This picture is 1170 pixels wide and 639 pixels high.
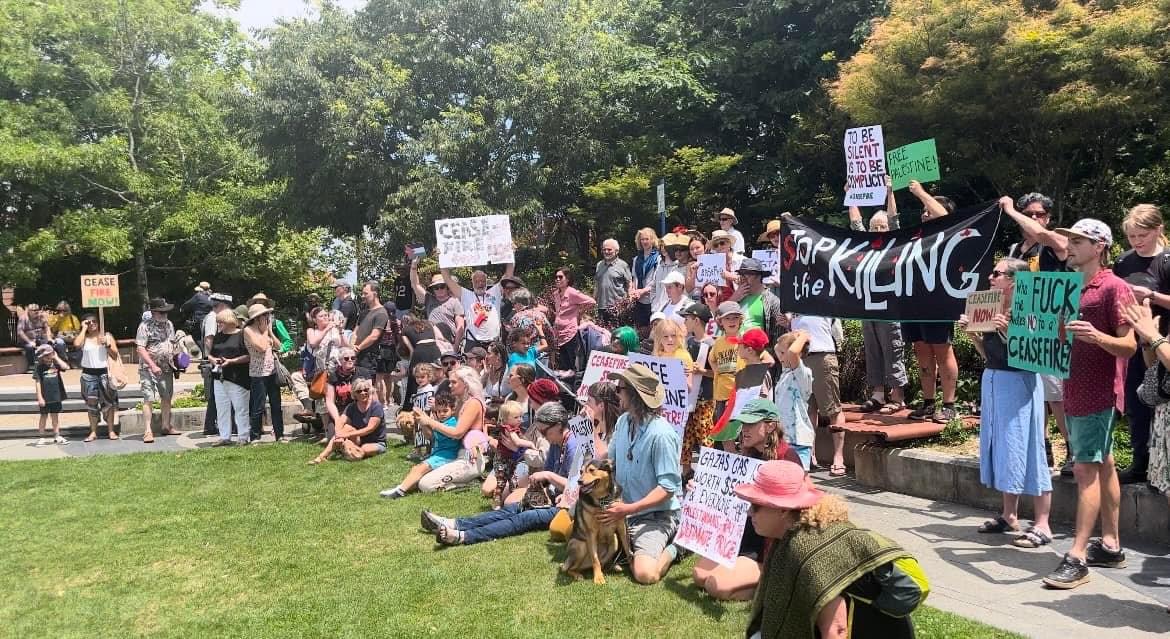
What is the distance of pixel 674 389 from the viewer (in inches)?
268

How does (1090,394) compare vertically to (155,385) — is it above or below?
above

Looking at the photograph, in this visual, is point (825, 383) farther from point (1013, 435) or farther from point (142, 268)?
point (142, 268)

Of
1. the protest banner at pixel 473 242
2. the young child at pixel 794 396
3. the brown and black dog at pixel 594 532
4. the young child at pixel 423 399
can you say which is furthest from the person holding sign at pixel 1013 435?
the protest banner at pixel 473 242

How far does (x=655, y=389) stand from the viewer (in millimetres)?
6027

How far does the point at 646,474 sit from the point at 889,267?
2995 millimetres

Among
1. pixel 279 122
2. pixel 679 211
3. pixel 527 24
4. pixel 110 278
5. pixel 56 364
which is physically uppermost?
pixel 527 24

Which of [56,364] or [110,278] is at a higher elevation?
[110,278]

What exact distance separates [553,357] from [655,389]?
490 cm

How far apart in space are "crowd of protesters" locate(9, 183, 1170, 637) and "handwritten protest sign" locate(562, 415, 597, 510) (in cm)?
3

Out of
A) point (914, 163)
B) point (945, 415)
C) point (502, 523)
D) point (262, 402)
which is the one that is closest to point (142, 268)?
point (262, 402)

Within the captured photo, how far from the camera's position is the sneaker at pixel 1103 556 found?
209 inches

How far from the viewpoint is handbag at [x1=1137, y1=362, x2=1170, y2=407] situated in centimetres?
489

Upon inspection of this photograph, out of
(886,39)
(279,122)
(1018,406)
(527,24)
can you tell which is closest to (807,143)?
(886,39)

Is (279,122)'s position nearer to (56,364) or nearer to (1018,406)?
(56,364)
